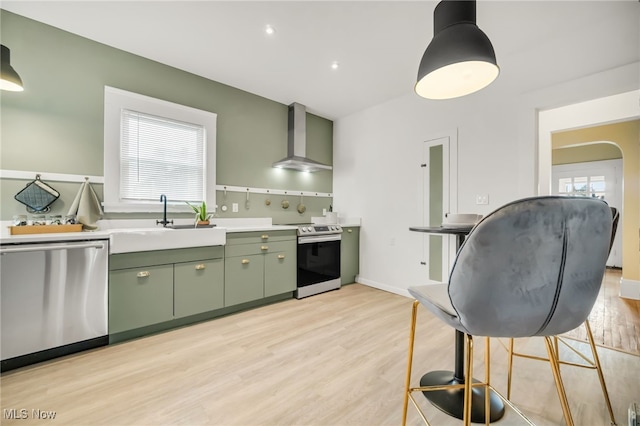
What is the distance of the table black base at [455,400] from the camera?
1.40 m

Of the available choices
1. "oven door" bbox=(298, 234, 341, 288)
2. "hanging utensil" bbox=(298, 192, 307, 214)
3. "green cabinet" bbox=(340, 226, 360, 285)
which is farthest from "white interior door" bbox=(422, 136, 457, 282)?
"hanging utensil" bbox=(298, 192, 307, 214)

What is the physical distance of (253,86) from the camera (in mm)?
3369

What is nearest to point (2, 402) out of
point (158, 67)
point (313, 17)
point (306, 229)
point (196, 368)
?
point (196, 368)

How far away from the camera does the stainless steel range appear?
11.1 feet

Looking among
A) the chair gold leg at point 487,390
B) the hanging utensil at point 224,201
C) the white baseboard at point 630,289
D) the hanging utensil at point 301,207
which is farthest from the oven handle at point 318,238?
the white baseboard at point 630,289

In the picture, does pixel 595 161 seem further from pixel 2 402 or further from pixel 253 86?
pixel 2 402

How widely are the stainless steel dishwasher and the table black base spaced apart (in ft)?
8.07

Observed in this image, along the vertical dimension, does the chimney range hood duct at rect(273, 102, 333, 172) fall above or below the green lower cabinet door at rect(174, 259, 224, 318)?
above

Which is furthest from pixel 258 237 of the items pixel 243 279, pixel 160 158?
pixel 160 158

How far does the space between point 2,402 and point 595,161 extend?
30.4 ft

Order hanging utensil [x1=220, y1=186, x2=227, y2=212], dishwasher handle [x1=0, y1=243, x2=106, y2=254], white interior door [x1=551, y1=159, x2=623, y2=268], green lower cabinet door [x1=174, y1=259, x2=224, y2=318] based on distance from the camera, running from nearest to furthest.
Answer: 1. dishwasher handle [x1=0, y1=243, x2=106, y2=254]
2. green lower cabinet door [x1=174, y1=259, x2=224, y2=318]
3. hanging utensil [x1=220, y1=186, x2=227, y2=212]
4. white interior door [x1=551, y1=159, x2=623, y2=268]

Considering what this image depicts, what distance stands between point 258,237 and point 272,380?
1.59 metres

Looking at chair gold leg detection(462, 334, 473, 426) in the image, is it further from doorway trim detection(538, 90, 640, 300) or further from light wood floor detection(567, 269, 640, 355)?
doorway trim detection(538, 90, 640, 300)

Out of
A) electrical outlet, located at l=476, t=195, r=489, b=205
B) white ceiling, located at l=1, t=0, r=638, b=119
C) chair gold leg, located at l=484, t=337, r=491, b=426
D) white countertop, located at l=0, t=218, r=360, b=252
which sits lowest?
chair gold leg, located at l=484, t=337, r=491, b=426
